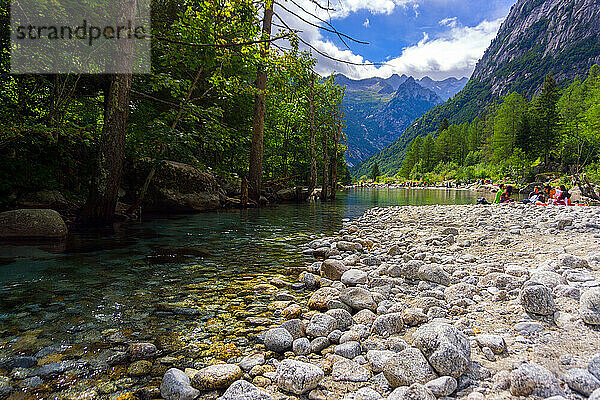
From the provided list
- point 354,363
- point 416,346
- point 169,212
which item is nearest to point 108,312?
point 354,363

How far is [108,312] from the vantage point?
10.2 feet

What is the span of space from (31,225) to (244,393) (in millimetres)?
7436

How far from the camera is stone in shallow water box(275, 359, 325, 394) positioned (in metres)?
1.93

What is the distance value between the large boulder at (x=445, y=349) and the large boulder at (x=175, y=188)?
11049mm

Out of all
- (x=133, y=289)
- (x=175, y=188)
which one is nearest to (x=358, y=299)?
(x=133, y=289)

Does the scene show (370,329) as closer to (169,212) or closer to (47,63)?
(169,212)

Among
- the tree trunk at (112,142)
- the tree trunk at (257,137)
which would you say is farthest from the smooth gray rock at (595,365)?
the tree trunk at (257,137)

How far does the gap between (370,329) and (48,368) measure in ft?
8.43

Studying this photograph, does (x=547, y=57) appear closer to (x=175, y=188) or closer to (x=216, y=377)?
(x=175, y=188)

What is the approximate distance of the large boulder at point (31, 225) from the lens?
6363mm

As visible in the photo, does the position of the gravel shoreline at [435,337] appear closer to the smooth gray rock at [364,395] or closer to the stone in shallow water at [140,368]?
the smooth gray rock at [364,395]

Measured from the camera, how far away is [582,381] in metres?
1.59

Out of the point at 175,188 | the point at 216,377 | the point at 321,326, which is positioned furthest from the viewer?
the point at 175,188

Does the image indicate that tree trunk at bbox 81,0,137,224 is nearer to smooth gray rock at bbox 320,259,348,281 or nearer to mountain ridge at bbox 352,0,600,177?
smooth gray rock at bbox 320,259,348,281
